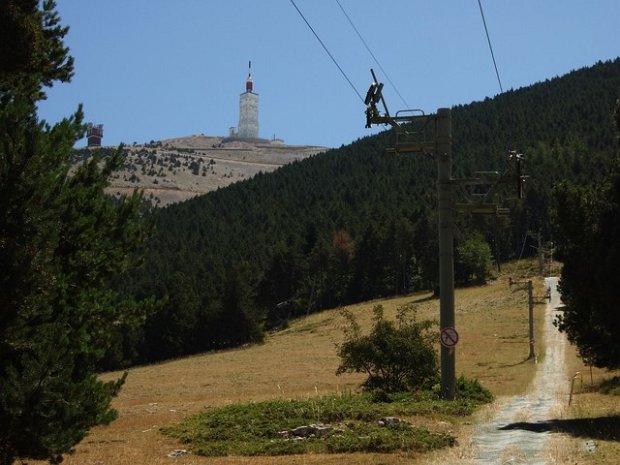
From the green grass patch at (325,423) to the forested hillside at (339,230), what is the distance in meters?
37.9

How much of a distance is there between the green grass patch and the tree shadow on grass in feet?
7.68

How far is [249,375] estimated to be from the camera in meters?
55.4

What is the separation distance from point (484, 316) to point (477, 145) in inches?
3678

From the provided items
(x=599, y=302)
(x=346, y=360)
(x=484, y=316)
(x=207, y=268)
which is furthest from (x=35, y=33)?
(x=207, y=268)

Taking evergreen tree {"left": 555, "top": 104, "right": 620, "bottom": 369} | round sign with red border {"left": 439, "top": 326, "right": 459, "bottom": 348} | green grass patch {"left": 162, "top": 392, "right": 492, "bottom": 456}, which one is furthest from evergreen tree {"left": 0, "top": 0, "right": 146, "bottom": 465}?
round sign with red border {"left": 439, "top": 326, "right": 459, "bottom": 348}

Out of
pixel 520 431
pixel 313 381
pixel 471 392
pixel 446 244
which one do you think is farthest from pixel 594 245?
pixel 313 381

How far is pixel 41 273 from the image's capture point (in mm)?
11430

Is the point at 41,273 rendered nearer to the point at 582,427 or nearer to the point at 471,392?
the point at 582,427

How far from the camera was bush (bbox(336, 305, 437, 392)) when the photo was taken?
29.2 m

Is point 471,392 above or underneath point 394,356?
underneath

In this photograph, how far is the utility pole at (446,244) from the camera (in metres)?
24.8

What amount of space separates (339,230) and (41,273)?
122 m

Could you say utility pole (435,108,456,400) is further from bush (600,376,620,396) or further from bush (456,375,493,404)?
bush (600,376,620,396)

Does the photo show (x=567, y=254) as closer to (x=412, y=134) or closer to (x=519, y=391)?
(x=412, y=134)
